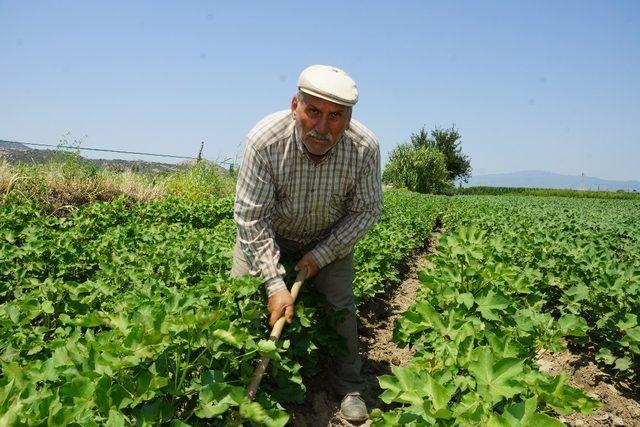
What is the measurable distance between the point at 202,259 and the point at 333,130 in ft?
6.40

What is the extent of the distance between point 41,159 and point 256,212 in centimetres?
1204

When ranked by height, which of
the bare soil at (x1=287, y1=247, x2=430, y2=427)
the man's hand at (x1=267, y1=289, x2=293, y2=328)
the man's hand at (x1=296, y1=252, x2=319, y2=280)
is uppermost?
the man's hand at (x1=296, y1=252, x2=319, y2=280)

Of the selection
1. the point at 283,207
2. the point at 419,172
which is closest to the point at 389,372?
the point at 283,207

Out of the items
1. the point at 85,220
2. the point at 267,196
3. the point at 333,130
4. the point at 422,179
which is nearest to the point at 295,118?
the point at 333,130

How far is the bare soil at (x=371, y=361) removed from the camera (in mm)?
3232

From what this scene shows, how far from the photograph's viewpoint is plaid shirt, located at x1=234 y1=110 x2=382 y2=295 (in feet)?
9.20

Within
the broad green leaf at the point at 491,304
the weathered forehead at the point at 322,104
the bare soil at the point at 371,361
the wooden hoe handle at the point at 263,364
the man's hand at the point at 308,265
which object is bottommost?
the bare soil at the point at 371,361

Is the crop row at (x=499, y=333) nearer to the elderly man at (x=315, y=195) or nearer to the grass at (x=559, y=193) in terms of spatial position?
the elderly man at (x=315, y=195)

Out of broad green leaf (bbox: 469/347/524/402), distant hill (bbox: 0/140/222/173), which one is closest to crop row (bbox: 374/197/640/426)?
broad green leaf (bbox: 469/347/524/402)

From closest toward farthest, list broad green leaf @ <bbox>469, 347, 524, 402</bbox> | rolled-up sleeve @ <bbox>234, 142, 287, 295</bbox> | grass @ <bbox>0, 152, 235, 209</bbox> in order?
broad green leaf @ <bbox>469, 347, 524, 402</bbox> → rolled-up sleeve @ <bbox>234, 142, 287, 295</bbox> → grass @ <bbox>0, 152, 235, 209</bbox>

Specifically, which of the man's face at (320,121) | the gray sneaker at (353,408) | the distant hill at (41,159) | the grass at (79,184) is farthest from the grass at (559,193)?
the man's face at (320,121)

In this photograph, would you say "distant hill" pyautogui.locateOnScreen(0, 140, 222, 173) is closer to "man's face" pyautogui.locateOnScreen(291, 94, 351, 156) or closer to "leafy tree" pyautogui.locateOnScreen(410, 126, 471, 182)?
"man's face" pyautogui.locateOnScreen(291, 94, 351, 156)

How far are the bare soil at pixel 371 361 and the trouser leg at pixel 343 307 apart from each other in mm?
187

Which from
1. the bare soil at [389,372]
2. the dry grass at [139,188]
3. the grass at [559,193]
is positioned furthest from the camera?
the grass at [559,193]
